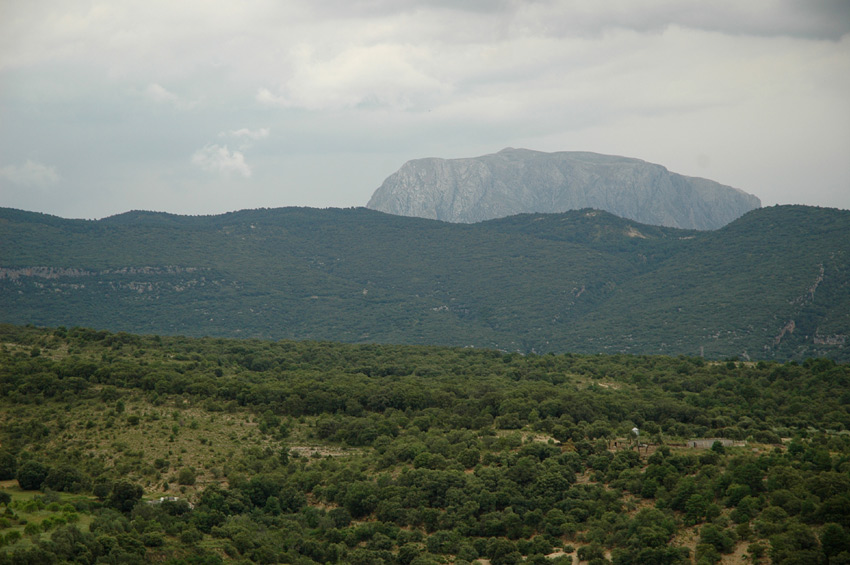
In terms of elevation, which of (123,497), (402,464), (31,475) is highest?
(402,464)

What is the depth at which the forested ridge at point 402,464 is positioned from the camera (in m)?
49.6

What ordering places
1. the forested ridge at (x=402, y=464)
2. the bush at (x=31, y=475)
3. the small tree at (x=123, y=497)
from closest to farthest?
the forested ridge at (x=402, y=464) → the small tree at (x=123, y=497) → the bush at (x=31, y=475)

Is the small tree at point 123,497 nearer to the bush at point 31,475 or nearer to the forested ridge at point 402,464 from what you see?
the forested ridge at point 402,464

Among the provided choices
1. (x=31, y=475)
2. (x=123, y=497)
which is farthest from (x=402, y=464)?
(x=31, y=475)

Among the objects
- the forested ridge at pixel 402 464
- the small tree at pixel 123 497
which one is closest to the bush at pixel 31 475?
the forested ridge at pixel 402 464

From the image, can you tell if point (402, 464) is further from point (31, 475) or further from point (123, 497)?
point (31, 475)

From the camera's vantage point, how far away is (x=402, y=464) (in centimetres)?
6506

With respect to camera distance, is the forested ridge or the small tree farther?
the small tree

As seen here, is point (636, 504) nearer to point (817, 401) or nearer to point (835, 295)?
point (817, 401)

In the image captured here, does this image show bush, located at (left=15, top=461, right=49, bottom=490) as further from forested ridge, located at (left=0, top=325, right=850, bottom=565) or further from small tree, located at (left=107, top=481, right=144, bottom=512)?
small tree, located at (left=107, top=481, right=144, bottom=512)

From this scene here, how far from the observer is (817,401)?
80.8 meters

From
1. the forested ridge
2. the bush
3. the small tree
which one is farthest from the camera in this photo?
the bush

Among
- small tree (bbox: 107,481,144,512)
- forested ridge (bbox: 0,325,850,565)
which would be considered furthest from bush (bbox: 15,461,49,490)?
small tree (bbox: 107,481,144,512)

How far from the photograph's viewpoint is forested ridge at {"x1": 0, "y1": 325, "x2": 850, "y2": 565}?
163 ft
